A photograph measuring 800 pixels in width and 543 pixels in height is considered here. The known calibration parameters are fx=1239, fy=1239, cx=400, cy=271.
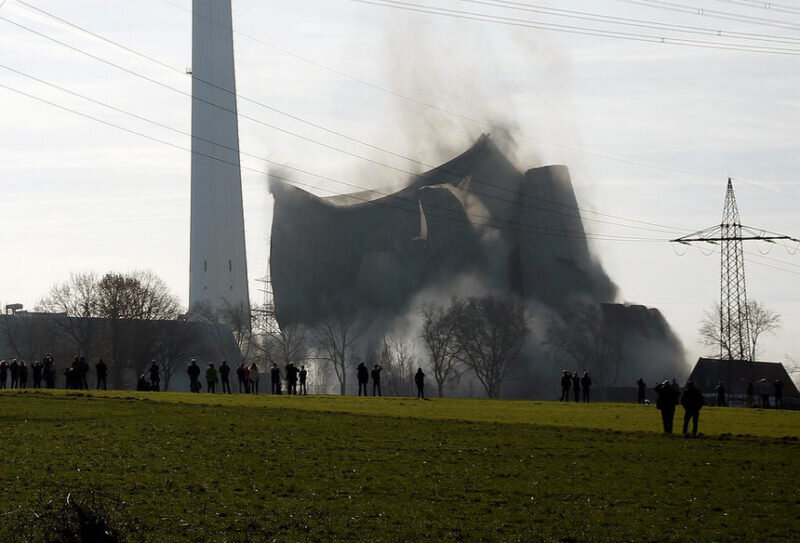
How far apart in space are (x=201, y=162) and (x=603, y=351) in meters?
38.4

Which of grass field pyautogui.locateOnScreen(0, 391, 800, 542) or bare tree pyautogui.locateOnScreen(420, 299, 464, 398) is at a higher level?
bare tree pyautogui.locateOnScreen(420, 299, 464, 398)

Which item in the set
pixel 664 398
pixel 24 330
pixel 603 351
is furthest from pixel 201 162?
pixel 664 398

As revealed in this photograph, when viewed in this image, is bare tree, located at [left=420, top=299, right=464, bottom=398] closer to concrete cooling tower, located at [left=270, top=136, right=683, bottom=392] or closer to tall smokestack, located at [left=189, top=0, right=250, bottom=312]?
tall smokestack, located at [left=189, top=0, right=250, bottom=312]

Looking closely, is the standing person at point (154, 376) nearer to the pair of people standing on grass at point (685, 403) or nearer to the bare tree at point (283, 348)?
the pair of people standing on grass at point (685, 403)

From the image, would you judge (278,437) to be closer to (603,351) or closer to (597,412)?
(597,412)

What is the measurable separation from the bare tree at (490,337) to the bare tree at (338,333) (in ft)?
36.5

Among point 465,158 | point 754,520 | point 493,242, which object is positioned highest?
point 465,158

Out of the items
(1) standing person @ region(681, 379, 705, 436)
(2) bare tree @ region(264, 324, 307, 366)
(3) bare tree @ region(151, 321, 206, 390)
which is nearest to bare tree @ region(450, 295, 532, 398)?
(2) bare tree @ region(264, 324, 307, 366)

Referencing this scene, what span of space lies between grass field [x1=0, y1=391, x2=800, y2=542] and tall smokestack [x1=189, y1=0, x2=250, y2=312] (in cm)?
7639

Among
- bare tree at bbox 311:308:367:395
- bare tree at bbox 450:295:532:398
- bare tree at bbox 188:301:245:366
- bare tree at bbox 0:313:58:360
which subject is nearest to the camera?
bare tree at bbox 0:313:58:360

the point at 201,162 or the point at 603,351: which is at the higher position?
the point at 201,162

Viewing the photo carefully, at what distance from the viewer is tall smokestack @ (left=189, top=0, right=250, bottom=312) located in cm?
10456

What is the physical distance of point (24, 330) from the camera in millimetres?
85375

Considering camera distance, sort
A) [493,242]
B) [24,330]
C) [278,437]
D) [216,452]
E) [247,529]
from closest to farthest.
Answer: [247,529] < [216,452] < [278,437] < [24,330] < [493,242]
